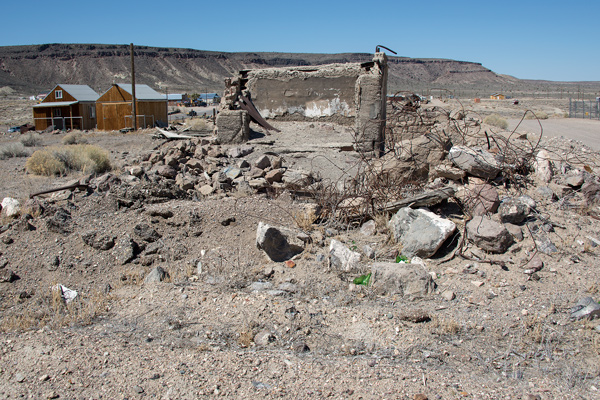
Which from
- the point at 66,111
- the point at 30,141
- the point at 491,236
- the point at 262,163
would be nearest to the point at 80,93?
the point at 66,111

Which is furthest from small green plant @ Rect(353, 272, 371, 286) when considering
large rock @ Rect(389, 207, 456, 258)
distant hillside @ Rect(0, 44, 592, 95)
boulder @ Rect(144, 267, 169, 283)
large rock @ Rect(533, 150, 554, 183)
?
distant hillside @ Rect(0, 44, 592, 95)

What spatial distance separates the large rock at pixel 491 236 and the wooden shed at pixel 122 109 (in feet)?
75.6

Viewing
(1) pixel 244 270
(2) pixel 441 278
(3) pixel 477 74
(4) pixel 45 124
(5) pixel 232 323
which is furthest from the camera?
(3) pixel 477 74

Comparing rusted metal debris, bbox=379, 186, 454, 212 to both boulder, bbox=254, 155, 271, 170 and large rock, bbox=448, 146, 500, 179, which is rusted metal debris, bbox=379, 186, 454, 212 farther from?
boulder, bbox=254, 155, 271, 170

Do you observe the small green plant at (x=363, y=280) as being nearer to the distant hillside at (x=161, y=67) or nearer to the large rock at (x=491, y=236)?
the large rock at (x=491, y=236)

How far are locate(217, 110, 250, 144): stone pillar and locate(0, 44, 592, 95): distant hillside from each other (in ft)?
224

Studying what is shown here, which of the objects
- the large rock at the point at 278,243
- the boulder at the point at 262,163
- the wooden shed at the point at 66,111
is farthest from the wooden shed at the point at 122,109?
the large rock at the point at 278,243

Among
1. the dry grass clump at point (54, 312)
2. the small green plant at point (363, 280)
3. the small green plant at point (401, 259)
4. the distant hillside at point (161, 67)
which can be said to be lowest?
the dry grass clump at point (54, 312)

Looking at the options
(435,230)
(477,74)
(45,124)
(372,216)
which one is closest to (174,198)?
(372,216)

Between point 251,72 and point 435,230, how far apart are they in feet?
24.0

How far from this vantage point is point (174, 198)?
6.41 m

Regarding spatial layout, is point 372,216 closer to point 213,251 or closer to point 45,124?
point 213,251

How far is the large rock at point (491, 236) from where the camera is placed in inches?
182

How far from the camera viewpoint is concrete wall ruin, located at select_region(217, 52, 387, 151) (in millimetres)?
8867
